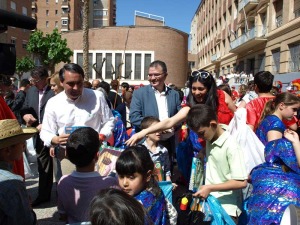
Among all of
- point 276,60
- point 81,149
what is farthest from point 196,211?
point 276,60

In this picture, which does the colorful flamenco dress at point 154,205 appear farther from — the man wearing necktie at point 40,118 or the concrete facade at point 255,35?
the concrete facade at point 255,35

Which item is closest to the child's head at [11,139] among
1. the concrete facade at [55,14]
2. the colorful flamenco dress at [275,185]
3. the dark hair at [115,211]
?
the dark hair at [115,211]

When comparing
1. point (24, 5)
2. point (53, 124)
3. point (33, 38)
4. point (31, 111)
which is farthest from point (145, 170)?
point (24, 5)

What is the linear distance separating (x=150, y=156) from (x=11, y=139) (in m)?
1.08

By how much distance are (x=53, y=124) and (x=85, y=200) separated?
1197mm

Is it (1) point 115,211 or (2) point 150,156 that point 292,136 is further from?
(1) point 115,211

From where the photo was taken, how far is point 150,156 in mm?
2561

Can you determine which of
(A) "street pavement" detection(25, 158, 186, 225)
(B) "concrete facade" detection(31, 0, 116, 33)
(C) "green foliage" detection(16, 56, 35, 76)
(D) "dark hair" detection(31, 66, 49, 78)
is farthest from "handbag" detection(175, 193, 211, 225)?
(B) "concrete facade" detection(31, 0, 116, 33)

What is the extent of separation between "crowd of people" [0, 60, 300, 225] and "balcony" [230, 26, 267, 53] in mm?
21883

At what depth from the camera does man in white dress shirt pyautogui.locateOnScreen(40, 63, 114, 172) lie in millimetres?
3145

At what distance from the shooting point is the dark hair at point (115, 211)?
1339mm

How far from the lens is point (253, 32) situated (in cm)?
2545

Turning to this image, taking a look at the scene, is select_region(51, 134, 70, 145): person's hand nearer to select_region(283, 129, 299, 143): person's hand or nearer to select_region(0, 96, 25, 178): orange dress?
select_region(0, 96, 25, 178): orange dress

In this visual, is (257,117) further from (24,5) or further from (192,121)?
(24,5)
